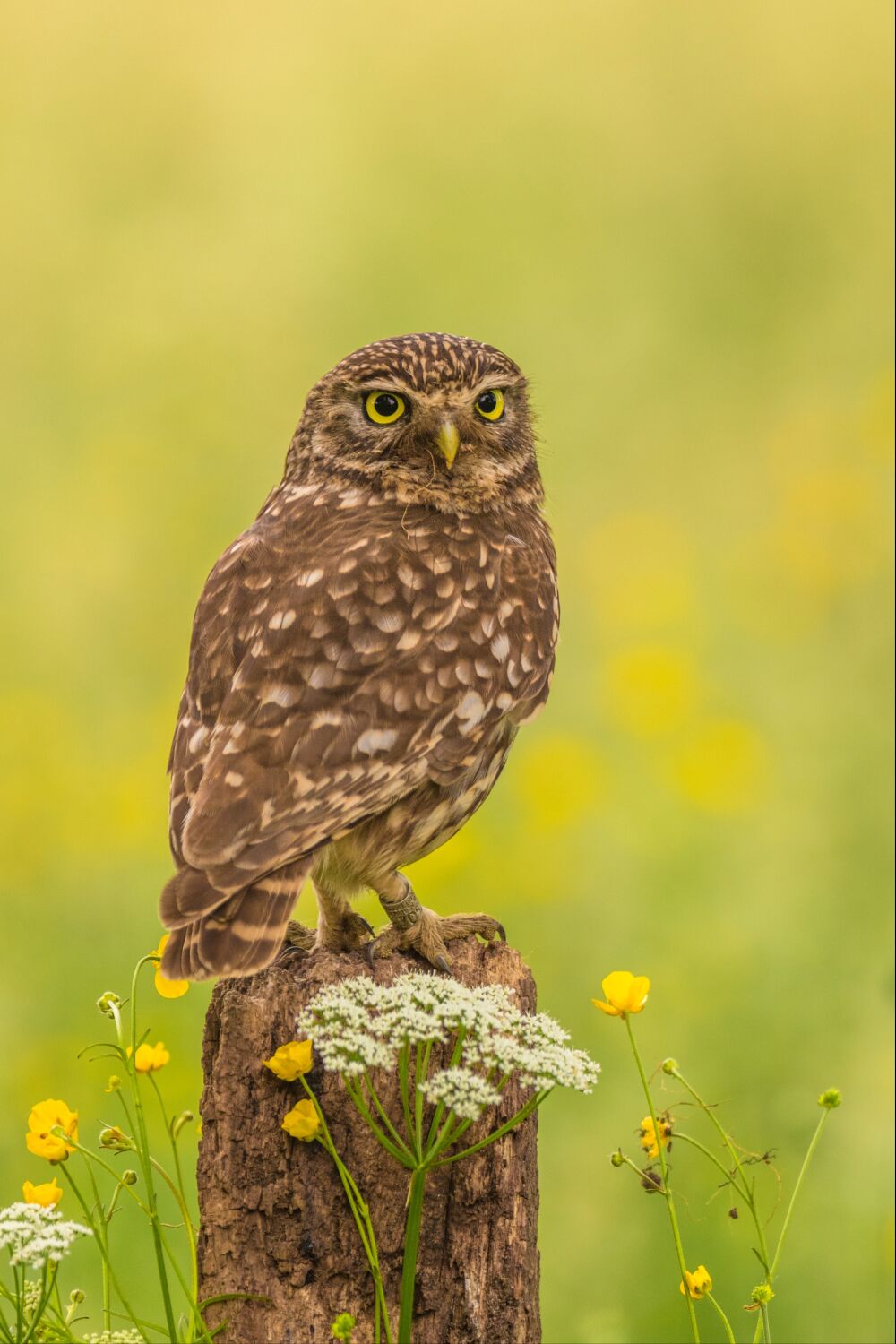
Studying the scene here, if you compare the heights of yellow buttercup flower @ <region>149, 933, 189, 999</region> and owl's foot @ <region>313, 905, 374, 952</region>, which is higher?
owl's foot @ <region>313, 905, 374, 952</region>

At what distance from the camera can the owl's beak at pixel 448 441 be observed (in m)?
2.89

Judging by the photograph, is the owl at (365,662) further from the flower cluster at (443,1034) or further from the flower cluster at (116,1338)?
the flower cluster at (116,1338)

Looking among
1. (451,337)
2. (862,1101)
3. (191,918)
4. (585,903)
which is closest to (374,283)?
(585,903)

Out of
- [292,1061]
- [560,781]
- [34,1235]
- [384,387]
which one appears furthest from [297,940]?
[560,781]

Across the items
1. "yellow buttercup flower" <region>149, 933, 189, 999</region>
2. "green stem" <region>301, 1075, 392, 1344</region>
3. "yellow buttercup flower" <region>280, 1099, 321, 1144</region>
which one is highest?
"yellow buttercup flower" <region>149, 933, 189, 999</region>

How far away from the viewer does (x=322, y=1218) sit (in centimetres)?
237

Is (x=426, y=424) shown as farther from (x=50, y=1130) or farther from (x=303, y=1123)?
(x=50, y=1130)

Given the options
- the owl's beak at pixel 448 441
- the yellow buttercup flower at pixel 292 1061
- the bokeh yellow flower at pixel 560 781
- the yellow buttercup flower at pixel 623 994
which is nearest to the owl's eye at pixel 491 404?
the owl's beak at pixel 448 441

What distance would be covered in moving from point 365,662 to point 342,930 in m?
0.60

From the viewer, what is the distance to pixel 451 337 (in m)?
3.01

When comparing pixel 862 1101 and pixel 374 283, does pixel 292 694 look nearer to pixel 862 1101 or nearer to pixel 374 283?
pixel 862 1101

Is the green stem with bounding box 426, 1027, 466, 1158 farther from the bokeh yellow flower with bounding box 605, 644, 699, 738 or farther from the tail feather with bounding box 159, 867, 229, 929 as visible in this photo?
the bokeh yellow flower with bounding box 605, 644, 699, 738

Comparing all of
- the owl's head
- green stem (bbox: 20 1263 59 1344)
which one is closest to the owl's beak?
the owl's head

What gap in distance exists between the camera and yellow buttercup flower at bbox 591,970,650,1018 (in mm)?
2367
